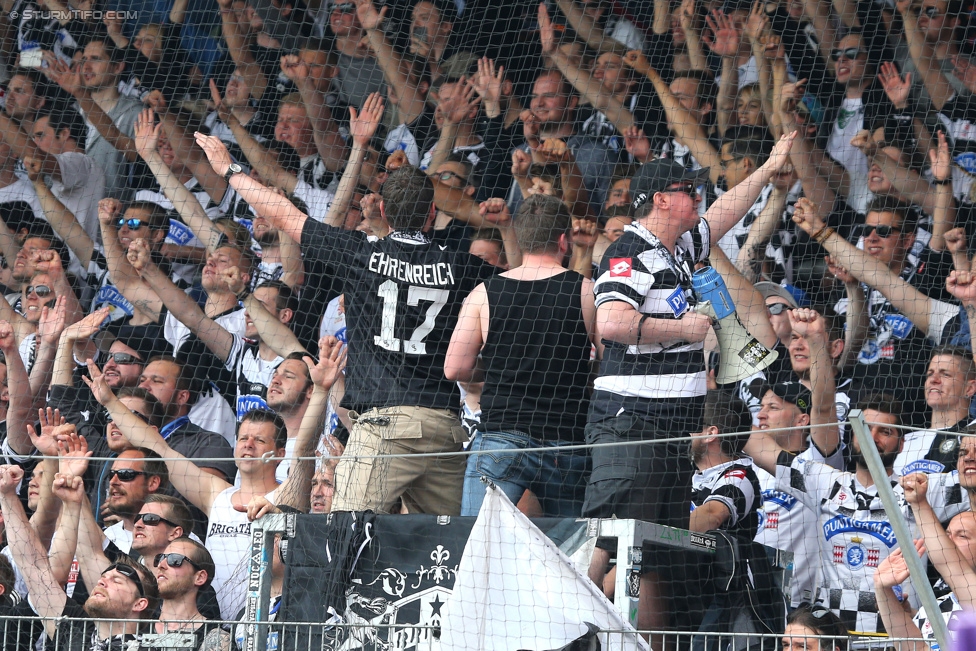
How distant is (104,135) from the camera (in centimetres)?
701

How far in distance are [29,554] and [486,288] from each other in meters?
2.32

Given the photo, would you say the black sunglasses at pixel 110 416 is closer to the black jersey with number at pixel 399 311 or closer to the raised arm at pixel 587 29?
the black jersey with number at pixel 399 311

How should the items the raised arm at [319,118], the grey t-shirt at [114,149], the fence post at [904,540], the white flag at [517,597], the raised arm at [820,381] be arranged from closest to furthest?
the fence post at [904,540]
the white flag at [517,597]
the raised arm at [820,381]
the raised arm at [319,118]
the grey t-shirt at [114,149]

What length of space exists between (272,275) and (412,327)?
6.26 feet

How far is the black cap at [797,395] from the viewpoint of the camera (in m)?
4.84

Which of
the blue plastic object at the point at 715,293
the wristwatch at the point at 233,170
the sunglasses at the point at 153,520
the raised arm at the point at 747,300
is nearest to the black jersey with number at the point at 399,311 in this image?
the wristwatch at the point at 233,170

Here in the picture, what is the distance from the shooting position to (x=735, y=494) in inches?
165

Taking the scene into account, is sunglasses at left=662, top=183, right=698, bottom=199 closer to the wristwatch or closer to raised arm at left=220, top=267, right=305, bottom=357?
the wristwatch

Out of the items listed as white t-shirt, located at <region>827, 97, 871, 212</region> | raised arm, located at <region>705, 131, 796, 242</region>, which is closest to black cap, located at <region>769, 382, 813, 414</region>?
raised arm, located at <region>705, 131, 796, 242</region>

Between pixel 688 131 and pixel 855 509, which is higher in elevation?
pixel 688 131

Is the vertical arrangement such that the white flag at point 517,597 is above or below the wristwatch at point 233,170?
below

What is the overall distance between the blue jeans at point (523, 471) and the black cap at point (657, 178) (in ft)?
2.78

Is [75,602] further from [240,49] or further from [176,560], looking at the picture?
[240,49]

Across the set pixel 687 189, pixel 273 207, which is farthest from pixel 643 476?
pixel 273 207
